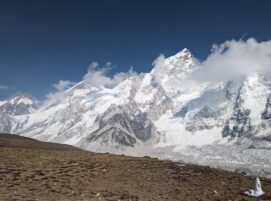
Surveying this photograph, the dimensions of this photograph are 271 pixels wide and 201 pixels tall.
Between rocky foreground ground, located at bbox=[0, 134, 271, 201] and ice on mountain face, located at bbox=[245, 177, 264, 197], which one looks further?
ice on mountain face, located at bbox=[245, 177, 264, 197]

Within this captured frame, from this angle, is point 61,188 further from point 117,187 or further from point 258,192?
point 258,192

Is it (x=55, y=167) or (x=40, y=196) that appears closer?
(x=40, y=196)

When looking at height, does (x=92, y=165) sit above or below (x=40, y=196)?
above

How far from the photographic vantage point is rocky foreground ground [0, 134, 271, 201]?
100 feet

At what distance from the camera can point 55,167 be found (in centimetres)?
3919

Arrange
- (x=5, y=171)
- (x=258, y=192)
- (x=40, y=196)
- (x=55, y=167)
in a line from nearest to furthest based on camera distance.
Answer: (x=40, y=196) < (x=258, y=192) < (x=5, y=171) < (x=55, y=167)

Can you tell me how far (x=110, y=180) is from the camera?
35250 millimetres

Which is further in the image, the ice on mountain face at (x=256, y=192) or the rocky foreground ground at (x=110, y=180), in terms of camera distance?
the ice on mountain face at (x=256, y=192)

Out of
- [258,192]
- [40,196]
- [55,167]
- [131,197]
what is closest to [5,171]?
[55,167]

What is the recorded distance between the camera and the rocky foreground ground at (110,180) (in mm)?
30516

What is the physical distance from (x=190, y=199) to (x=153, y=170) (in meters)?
9.90

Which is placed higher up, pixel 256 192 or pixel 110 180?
pixel 110 180

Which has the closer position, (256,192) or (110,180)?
(256,192)

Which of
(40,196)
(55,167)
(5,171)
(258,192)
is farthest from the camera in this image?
(55,167)
